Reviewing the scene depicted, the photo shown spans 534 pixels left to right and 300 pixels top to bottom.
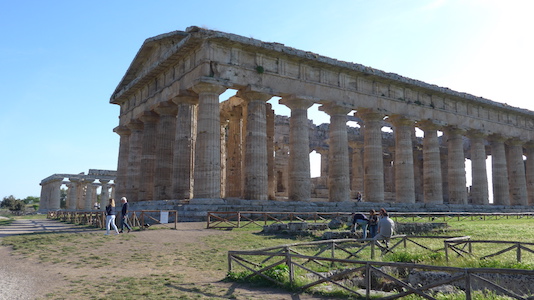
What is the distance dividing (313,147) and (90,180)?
32.9m

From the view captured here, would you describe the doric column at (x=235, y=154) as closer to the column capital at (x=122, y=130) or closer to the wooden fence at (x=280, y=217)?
the column capital at (x=122, y=130)

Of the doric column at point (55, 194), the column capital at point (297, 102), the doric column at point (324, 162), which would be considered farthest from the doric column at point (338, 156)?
the doric column at point (55, 194)

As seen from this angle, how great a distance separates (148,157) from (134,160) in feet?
7.42

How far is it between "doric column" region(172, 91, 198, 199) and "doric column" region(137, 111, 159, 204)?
447 centimetres

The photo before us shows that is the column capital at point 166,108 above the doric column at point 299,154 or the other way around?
above

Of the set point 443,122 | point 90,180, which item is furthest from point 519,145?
point 90,180

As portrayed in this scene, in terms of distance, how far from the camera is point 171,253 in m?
12.5

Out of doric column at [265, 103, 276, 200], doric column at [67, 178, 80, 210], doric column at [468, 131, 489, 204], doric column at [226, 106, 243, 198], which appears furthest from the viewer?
doric column at [67, 178, 80, 210]

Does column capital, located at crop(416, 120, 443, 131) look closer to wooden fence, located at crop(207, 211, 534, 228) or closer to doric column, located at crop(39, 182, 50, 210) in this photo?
wooden fence, located at crop(207, 211, 534, 228)

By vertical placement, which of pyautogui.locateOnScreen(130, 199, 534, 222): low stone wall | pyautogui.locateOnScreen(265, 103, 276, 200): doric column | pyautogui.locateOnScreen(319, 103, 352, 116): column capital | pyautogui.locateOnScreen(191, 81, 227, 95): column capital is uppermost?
pyautogui.locateOnScreen(191, 81, 227, 95): column capital

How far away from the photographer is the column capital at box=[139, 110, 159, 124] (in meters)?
30.1

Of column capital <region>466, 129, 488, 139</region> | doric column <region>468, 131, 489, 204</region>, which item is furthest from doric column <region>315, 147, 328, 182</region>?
Result: doric column <region>468, 131, 489, 204</region>

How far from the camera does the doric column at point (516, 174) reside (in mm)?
38438

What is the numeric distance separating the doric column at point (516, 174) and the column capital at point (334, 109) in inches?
807
